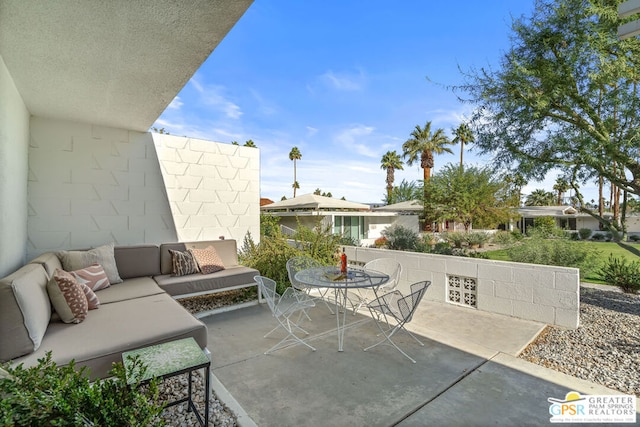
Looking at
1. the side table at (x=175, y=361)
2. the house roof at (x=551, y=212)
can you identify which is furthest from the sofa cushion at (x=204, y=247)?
the house roof at (x=551, y=212)

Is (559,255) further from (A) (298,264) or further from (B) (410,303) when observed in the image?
(A) (298,264)

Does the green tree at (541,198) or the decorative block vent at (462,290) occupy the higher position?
the green tree at (541,198)

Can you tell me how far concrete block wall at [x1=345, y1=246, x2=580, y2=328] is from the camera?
3.83 m

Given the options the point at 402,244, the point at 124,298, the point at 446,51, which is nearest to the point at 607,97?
the point at 446,51

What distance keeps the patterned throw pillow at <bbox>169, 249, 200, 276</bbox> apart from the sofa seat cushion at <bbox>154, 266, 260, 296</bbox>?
0.37ft

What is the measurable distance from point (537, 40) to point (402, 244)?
14.8 ft

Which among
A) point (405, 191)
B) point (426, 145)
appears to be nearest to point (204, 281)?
point (426, 145)

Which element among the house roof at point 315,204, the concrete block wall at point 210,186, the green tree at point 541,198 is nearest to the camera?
the concrete block wall at point 210,186

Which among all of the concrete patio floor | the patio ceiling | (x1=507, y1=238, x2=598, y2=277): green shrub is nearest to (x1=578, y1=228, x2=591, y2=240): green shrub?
(x1=507, y1=238, x2=598, y2=277): green shrub

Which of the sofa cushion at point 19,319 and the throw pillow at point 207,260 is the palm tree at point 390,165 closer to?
the throw pillow at point 207,260

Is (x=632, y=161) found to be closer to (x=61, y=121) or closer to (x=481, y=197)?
(x=61, y=121)

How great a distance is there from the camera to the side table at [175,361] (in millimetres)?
1817

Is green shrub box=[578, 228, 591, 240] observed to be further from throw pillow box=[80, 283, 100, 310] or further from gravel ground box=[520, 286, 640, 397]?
throw pillow box=[80, 283, 100, 310]

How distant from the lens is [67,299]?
2.82 m
